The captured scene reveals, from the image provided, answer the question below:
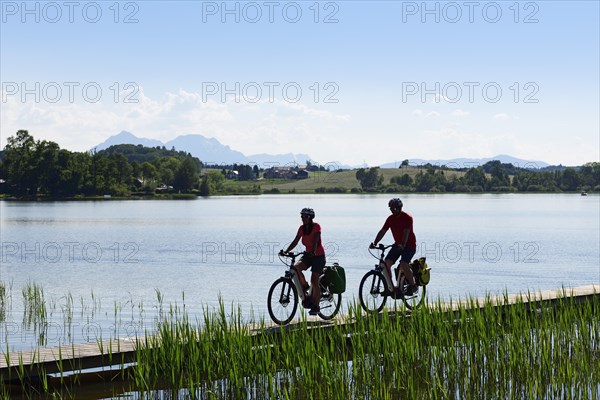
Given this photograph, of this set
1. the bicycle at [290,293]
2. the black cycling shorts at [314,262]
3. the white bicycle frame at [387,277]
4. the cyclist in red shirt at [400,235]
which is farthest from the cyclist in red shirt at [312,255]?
the white bicycle frame at [387,277]

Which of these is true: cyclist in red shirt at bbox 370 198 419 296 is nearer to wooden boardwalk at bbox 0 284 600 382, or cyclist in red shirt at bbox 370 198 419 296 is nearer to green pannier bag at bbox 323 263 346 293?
green pannier bag at bbox 323 263 346 293

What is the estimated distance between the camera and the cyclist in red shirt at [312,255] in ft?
51.8

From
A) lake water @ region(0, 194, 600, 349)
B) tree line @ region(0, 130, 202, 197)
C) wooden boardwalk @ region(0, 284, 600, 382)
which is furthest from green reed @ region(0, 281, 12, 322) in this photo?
tree line @ region(0, 130, 202, 197)

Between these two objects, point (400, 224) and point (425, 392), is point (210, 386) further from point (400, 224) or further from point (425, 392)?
point (400, 224)

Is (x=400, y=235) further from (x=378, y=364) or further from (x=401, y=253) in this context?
(x=378, y=364)

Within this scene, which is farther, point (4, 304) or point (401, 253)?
point (4, 304)

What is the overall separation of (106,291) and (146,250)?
24.8 metres

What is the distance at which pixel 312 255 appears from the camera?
52.6ft

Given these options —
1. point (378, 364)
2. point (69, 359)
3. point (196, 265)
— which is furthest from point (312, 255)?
point (196, 265)

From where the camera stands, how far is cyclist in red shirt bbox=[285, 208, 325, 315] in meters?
15.8

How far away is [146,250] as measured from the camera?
190 feet

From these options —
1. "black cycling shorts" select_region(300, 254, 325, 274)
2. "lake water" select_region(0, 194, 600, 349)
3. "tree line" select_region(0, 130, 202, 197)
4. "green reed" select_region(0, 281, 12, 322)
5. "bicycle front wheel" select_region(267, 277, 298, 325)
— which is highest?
"tree line" select_region(0, 130, 202, 197)

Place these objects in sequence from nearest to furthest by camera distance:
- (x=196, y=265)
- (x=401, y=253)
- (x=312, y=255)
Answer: (x=312, y=255) → (x=401, y=253) → (x=196, y=265)

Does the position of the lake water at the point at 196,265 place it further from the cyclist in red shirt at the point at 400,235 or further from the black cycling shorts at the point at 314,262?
the cyclist in red shirt at the point at 400,235
